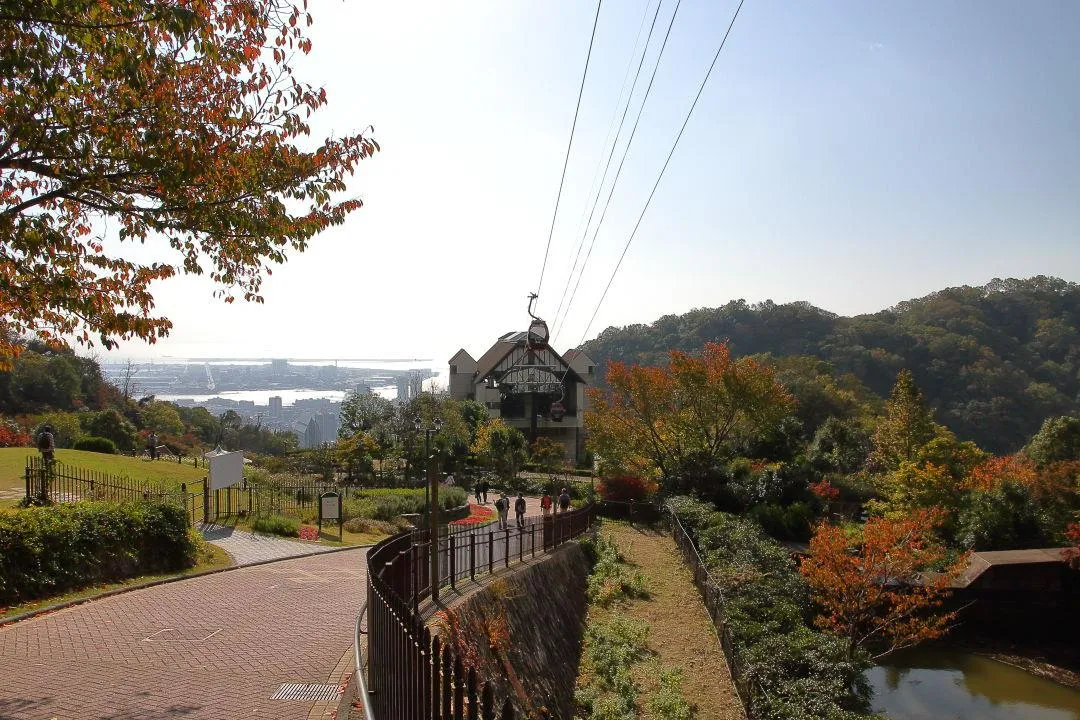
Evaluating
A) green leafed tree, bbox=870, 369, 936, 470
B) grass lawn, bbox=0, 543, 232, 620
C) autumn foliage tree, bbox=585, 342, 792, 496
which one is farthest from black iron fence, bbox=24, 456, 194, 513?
green leafed tree, bbox=870, 369, 936, 470

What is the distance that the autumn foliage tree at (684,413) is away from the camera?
3428 cm

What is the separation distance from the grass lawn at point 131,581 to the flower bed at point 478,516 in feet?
35.1

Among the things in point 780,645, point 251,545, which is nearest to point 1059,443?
→ point 780,645

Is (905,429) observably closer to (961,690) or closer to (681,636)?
(961,690)

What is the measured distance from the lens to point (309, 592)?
13445 mm

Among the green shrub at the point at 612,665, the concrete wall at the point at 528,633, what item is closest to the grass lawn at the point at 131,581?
the concrete wall at the point at 528,633

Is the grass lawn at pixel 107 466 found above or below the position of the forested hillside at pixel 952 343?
below

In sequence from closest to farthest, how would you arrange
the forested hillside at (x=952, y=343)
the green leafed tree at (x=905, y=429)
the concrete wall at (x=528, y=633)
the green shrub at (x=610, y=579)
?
the concrete wall at (x=528, y=633) → the green shrub at (x=610, y=579) → the green leafed tree at (x=905, y=429) → the forested hillside at (x=952, y=343)

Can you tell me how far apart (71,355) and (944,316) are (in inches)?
3719

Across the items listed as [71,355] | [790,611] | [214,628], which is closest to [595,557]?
[790,611]

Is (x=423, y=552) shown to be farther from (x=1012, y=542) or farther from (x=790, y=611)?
(x=1012, y=542)

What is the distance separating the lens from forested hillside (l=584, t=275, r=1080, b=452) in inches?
2726

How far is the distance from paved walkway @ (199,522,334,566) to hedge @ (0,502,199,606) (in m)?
1.56

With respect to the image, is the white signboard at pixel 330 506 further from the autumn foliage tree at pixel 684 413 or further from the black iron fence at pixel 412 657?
the autumn foliage tree at pixel 684 413
